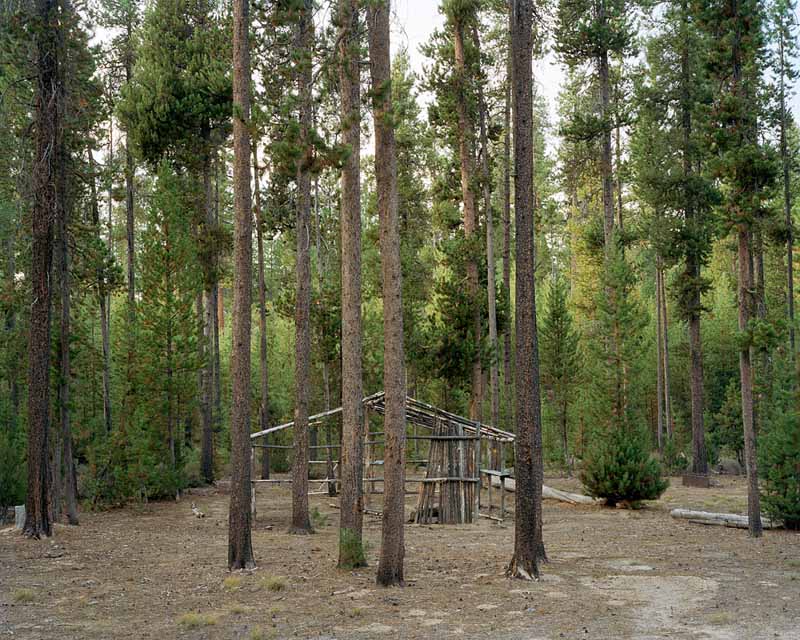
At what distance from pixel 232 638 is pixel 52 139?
33.4 ft

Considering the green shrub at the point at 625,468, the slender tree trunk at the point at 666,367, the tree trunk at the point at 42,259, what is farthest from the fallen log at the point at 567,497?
the tree trunk at the point at 42,259

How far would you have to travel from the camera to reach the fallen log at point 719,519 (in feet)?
50.6

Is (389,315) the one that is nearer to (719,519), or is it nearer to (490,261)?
(719,519)

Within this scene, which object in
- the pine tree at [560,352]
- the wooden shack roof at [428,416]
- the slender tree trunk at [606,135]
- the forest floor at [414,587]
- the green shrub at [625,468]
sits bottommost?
the forest floor at [414,587]

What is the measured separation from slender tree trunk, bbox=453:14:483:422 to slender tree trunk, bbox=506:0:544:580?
12563 millimetres

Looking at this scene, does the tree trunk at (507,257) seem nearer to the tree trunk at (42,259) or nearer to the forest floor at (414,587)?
the forest floor at (414,587)

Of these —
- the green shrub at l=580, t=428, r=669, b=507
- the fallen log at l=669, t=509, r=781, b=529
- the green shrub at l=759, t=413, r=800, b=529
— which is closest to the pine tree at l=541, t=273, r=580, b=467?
the green shrub at l=580, t=428, r=669, b=507

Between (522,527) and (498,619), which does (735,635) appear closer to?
(498,619)

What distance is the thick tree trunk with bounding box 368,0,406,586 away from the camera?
10.1 metres

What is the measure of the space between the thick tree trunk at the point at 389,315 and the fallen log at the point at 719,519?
8578 mm

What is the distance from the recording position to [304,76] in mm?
13570

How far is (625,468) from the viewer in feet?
62.2

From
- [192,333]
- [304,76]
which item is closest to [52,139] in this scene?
[304,76]

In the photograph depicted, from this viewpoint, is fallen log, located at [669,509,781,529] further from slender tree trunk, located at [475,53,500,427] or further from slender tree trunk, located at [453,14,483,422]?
slender tree trunk, located at [453,14,483,422]
